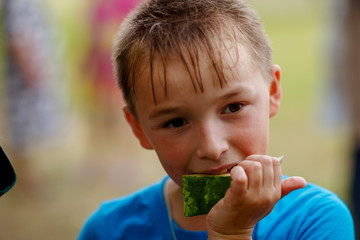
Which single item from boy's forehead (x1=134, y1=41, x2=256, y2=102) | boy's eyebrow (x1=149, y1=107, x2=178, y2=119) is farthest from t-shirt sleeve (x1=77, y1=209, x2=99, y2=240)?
boy's forehead (x1=134, y1=41, x2=256, y2=102)

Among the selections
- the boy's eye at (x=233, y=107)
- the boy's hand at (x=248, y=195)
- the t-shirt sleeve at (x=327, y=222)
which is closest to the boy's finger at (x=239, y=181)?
the boy's hand at (x=248, y=195)

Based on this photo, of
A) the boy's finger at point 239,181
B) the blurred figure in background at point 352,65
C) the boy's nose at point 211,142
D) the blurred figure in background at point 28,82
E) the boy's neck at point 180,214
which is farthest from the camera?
the blurred figure in background at point 28,82

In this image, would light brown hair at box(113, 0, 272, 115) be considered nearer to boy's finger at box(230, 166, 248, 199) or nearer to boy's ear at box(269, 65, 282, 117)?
boy's ear at box(269, 65, 282, 117)

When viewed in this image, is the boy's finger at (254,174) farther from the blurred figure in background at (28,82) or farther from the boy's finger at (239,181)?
the blurred figure in background at (28,82)

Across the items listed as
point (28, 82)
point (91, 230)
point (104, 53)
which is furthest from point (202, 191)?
point (104, 53)

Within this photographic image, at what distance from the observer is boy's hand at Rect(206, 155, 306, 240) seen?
1800mm

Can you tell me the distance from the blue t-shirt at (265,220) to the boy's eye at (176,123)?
0.49 metres

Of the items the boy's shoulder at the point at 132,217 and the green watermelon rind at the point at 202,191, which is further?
the boy's shoulder at the point at 132,217

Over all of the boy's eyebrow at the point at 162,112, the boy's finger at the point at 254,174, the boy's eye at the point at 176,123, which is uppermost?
the boy's eyebrow at the point at 162,112

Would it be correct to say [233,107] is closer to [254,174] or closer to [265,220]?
[254,174]

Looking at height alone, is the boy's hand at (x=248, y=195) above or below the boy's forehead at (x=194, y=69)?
below

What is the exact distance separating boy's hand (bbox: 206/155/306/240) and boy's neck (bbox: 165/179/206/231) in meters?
0.36

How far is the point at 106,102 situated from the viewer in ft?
24.6

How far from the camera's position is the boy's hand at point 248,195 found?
1.80 meters
